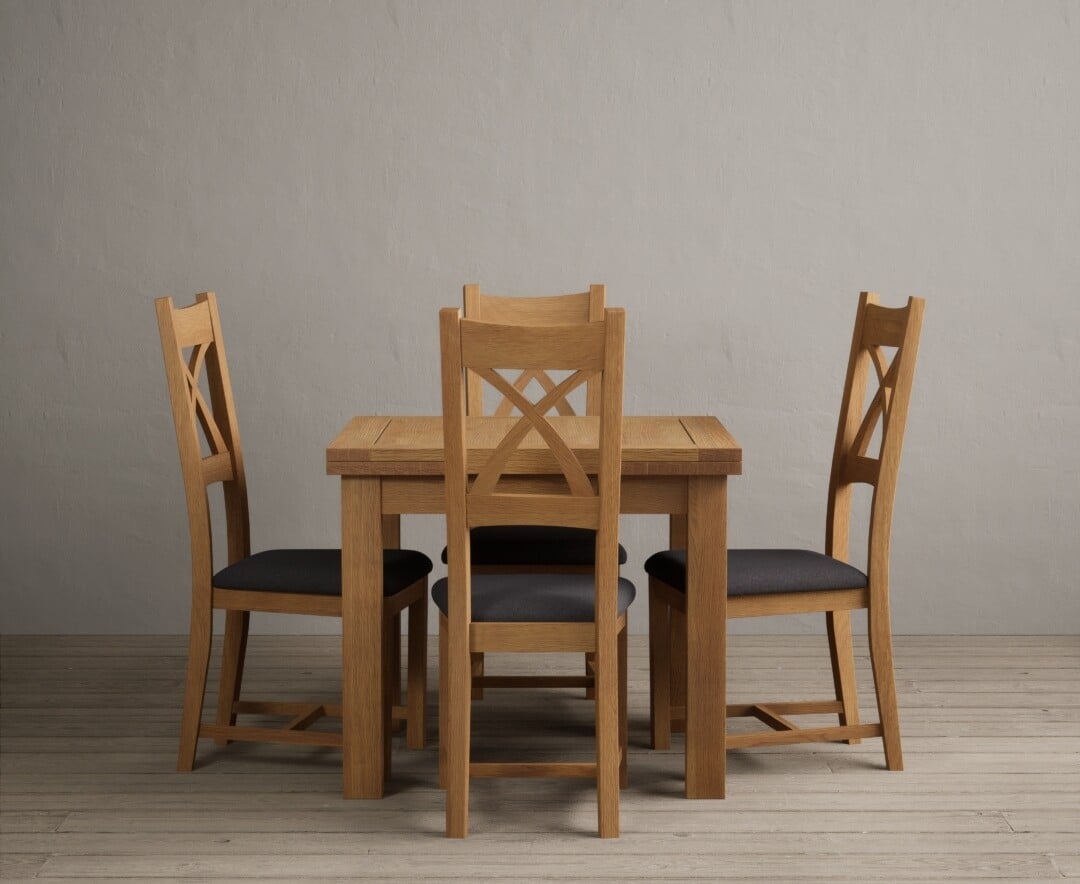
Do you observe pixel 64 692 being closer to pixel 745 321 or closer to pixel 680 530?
pixel 680 530

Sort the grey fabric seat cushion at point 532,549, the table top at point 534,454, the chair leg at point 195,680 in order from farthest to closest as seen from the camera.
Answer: the grey fabric seat cushion at point 532,549
the chair leg at point 195,680
the table top at point 534,454

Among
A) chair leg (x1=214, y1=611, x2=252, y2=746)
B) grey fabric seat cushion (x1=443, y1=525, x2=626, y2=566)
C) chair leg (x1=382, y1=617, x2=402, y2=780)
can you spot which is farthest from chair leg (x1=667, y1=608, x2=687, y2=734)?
chair leg (x1=214, y1=611, x2=252, y2=746)

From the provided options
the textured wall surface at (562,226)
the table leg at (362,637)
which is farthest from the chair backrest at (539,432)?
the textured wall surface at (562,226)

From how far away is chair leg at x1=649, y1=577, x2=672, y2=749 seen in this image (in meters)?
3.40

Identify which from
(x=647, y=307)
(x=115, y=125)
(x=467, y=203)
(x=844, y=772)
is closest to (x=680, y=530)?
(x=844, y=772)

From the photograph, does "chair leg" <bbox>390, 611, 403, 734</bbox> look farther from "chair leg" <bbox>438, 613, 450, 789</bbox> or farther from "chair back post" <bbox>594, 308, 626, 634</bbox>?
"chair back post" <bbox>594, 308, 626, 634</bbox>

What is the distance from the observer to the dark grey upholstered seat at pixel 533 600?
2877mm

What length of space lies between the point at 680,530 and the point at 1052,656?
1.50m

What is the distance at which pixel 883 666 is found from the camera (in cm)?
322

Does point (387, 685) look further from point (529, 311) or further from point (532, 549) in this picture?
point (529, 311)

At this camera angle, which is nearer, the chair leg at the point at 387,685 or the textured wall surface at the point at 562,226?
the chair leg at the point at 387,685

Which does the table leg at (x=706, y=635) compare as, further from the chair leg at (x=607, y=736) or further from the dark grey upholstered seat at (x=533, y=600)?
the chair leg at (x=607, y=736)

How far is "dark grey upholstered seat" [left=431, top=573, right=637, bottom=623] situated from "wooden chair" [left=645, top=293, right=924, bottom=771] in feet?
0.95

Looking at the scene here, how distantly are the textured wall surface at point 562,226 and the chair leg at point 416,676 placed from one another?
3.74 feet
